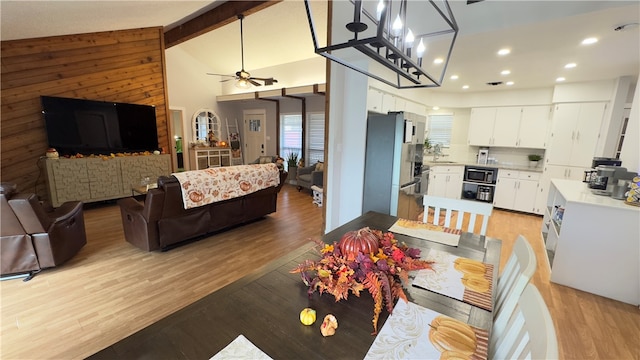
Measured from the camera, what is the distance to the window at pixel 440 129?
18.6 ft

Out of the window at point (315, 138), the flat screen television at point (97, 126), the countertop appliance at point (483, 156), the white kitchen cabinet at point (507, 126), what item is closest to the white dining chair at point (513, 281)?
the white kitchen cabinet at point (507, 126)

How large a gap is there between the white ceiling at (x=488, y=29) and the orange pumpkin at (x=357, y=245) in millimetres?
2266

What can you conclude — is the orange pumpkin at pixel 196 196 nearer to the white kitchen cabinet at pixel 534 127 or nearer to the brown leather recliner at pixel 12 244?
the brown leather recliner at pixel 12 244

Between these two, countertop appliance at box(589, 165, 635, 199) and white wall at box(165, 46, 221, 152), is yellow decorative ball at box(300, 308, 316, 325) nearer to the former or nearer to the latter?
countertop appliance at box(589, 165, 635, 199)

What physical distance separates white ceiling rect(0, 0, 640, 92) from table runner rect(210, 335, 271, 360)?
2.90 m

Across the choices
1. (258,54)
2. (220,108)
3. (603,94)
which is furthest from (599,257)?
(220,108)

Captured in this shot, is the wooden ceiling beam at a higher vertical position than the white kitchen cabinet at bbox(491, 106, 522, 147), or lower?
higher

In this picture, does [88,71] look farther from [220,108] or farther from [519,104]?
[519,104]

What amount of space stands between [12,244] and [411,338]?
343cm

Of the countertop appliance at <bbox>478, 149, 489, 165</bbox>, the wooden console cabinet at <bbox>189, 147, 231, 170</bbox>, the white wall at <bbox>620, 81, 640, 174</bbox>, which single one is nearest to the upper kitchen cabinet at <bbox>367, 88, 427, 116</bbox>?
the countertop appliance at <bbox>478, 149, 489, 165</bbox>

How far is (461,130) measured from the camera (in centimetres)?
557

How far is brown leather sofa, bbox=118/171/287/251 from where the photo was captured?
2809 mm

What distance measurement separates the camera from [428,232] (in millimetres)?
1837

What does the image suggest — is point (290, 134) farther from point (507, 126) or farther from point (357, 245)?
point (357, 245)
